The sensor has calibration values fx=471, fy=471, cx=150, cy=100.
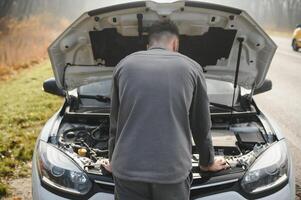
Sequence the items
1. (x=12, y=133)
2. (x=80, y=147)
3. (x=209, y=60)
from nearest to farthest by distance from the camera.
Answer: (x=80, y=147) → (x=209, y=60) → (x=12, y=133)

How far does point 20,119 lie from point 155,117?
23.5 feet

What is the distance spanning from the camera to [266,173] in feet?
11.2

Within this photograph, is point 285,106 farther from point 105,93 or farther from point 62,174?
point 62,174

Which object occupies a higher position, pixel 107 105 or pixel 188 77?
pixel 188 77

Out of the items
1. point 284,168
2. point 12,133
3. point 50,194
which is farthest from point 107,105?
point 12,133

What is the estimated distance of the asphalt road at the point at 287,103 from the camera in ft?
22.9

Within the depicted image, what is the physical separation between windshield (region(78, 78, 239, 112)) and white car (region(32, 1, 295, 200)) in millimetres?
11

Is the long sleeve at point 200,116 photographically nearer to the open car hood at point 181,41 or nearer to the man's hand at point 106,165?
the man's hand at point 106,165

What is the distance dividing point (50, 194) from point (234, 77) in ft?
7.76

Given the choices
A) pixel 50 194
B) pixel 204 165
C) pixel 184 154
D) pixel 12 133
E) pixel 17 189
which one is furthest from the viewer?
pixel 12 133

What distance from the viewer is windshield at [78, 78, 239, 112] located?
16.2 feet

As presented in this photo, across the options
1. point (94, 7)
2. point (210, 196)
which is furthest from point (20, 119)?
point (210, 196)

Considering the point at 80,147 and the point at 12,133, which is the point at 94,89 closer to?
the point at 80,147

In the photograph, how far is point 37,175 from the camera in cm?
360
